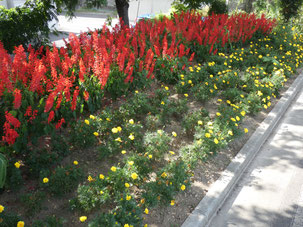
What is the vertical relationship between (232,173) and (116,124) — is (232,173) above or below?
below

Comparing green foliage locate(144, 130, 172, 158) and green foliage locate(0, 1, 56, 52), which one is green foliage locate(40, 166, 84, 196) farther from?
green foliage locate(0, 1, 56, 52)

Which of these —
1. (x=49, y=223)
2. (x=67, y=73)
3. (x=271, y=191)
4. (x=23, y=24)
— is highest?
(x=23, y=24)

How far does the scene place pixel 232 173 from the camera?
3.51 meters

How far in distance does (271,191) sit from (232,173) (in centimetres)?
55

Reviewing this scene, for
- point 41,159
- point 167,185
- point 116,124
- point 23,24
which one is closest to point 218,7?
point 23,24

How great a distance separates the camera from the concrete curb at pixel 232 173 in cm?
284

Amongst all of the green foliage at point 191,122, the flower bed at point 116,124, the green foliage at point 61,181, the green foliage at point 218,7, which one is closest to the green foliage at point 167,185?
the flower bed at point 116,124

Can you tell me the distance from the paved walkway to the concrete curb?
80mm

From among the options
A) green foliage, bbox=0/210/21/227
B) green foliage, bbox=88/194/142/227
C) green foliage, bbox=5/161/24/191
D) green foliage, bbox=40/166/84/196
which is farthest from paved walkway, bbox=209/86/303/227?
green foliage, bbox=5/161/24/191

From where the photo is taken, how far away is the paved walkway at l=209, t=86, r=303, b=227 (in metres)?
3.02

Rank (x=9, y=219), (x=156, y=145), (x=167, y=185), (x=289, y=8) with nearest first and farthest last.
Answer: (x=9, y=219), (x=167, y=185), (x=156, y=145), (x=289, y=8)

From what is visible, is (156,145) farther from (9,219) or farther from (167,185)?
(9,219)

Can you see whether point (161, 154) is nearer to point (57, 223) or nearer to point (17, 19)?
point (57, 223)

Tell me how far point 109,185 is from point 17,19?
4.88 meters
